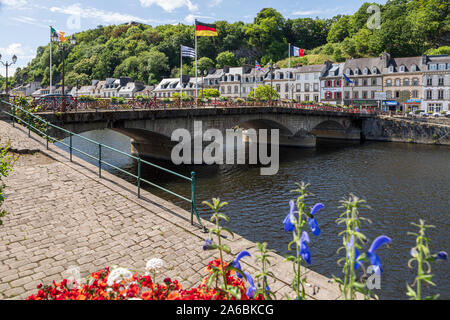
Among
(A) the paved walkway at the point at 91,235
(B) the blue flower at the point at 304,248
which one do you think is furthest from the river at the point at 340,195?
(B) the blue flower at the point at 304,248

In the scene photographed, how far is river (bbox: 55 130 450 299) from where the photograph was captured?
41.7 ft

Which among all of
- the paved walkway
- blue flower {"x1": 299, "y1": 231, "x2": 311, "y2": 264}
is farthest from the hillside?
blue flower {"x1": 299, "y1": 231, "x2": 311, "y2": 264}

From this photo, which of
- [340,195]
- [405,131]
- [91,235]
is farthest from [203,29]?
[405,131]

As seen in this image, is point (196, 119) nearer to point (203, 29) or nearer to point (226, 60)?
point (203, 29)

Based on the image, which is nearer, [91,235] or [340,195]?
[91,235]

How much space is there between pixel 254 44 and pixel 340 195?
122870 millimetres

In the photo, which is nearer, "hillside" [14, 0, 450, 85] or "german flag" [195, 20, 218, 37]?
"german flag" [195, 20, 218, 37]

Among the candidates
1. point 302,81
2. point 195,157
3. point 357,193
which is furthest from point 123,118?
point 302,81

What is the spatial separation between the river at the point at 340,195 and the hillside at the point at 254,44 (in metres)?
68.2

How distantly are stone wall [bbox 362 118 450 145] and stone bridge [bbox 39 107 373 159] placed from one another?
5.28ft

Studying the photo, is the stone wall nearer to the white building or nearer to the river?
the river

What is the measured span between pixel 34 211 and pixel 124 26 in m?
183

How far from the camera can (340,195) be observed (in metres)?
21.4

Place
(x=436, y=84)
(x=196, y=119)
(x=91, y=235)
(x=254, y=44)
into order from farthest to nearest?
(x=254, y=44) → (x=436, y=84) → (x=196, y=119) → (x=91, y=235)
